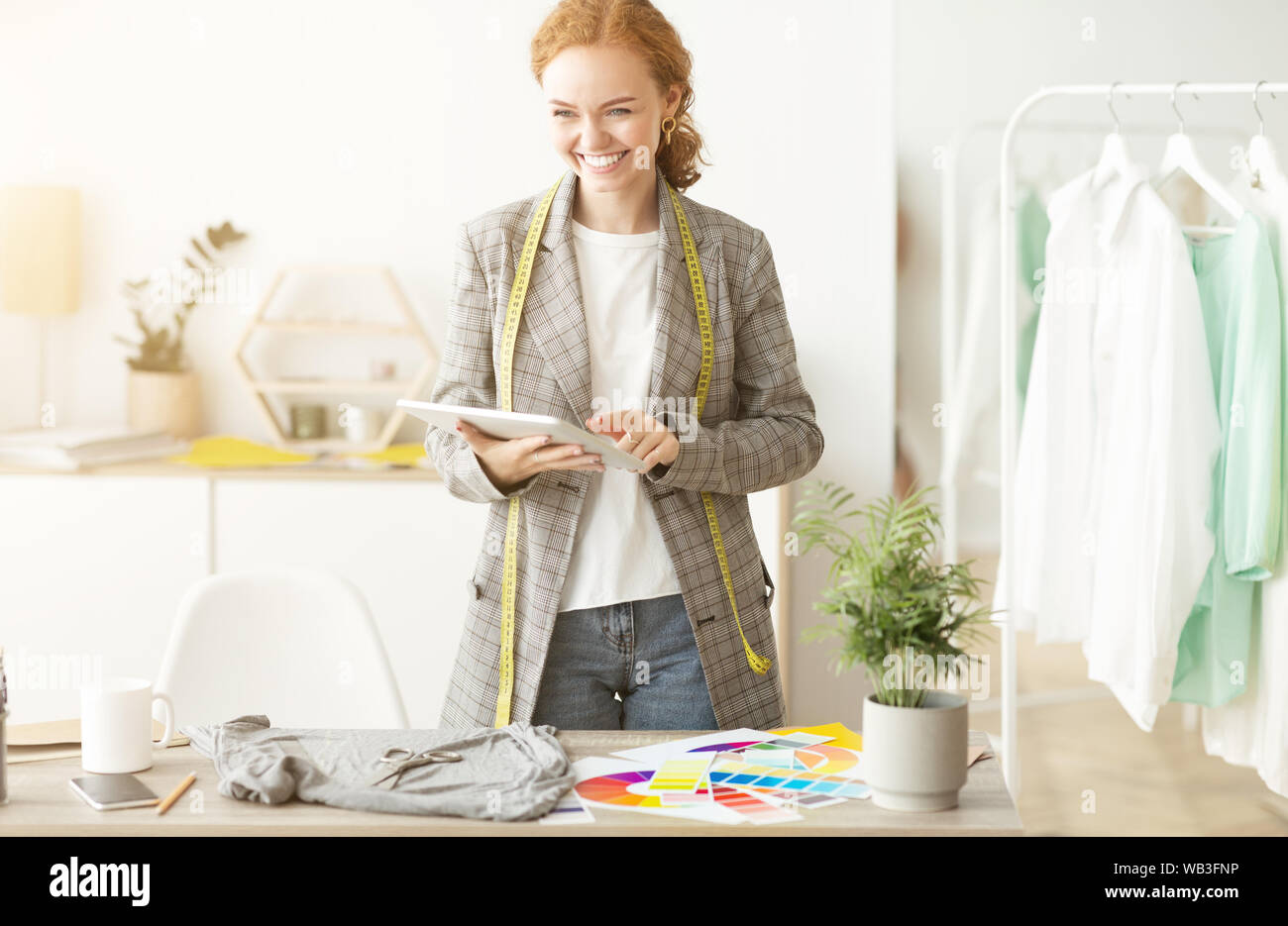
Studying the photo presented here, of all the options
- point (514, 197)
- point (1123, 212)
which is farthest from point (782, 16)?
point (1123, 212)

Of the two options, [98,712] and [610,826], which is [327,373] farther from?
[610,826]

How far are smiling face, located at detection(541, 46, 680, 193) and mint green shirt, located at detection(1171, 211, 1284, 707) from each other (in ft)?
4.18

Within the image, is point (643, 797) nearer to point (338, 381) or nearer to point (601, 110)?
point (601, 110)

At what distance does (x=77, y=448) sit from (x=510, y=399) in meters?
1.73

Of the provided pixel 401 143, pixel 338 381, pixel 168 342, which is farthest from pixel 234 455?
pixel 401 143

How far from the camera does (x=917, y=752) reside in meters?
1.28

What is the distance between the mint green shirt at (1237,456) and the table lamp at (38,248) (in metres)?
2.71

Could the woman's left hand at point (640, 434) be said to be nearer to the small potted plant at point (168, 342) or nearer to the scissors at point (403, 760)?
the scissors at point (403, 760)

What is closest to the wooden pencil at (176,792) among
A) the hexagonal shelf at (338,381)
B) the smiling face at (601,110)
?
the smiling face at (601,110)

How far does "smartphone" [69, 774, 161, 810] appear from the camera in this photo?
4.36 feet

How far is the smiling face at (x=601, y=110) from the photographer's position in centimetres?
171

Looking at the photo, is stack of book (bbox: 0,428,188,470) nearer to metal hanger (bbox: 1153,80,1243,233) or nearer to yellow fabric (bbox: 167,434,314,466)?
yellow fabric (bbox: 167,434,314,466)

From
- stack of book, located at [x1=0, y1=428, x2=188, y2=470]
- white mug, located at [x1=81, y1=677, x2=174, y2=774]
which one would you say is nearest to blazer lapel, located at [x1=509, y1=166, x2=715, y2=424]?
white mug, located at [x1=81, y1=677, x2=174, y2=774]
